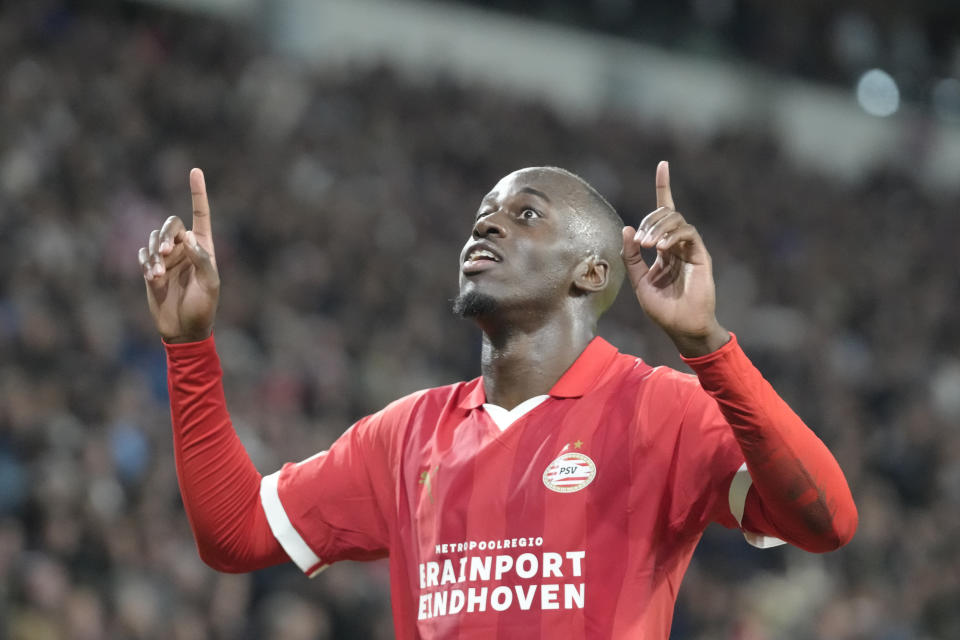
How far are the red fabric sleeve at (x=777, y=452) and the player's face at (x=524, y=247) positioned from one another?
2.34ft

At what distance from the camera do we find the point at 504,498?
3025mm

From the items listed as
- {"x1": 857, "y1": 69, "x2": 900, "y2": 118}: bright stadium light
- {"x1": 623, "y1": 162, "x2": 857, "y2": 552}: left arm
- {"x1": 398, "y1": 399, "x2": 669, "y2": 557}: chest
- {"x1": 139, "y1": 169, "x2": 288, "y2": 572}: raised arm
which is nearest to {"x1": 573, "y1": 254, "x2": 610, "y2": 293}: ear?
{"x1": 398, "y1": 399, "x2": 669, "y2": 557}: chest

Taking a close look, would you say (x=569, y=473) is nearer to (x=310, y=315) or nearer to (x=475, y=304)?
(x=475, y=304)

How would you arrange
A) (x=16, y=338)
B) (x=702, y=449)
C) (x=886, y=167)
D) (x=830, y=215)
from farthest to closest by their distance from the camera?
1. (x=886, y=167)
2. (x=830, y=215)
3. (x=16, y=338)
4. (x=702, y=449)

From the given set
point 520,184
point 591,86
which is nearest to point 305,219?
point 520,184

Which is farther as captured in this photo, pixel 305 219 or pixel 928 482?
pixel 928 482

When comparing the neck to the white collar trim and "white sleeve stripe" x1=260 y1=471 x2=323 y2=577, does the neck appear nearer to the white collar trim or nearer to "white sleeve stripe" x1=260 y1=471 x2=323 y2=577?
the white collar trim

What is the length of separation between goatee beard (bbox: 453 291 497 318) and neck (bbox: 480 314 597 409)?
0.06 meters

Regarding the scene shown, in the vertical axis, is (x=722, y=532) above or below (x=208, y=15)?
below

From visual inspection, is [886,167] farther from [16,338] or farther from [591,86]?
[16,338]

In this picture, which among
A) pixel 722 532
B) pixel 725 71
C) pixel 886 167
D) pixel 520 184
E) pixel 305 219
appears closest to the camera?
pixel 520 184

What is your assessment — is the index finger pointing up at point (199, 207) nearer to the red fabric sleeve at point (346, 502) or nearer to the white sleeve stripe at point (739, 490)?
the red fabric sleeve at point (346, 502)

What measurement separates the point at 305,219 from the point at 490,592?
285 inches

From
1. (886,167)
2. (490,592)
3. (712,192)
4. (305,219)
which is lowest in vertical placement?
(490,592)
